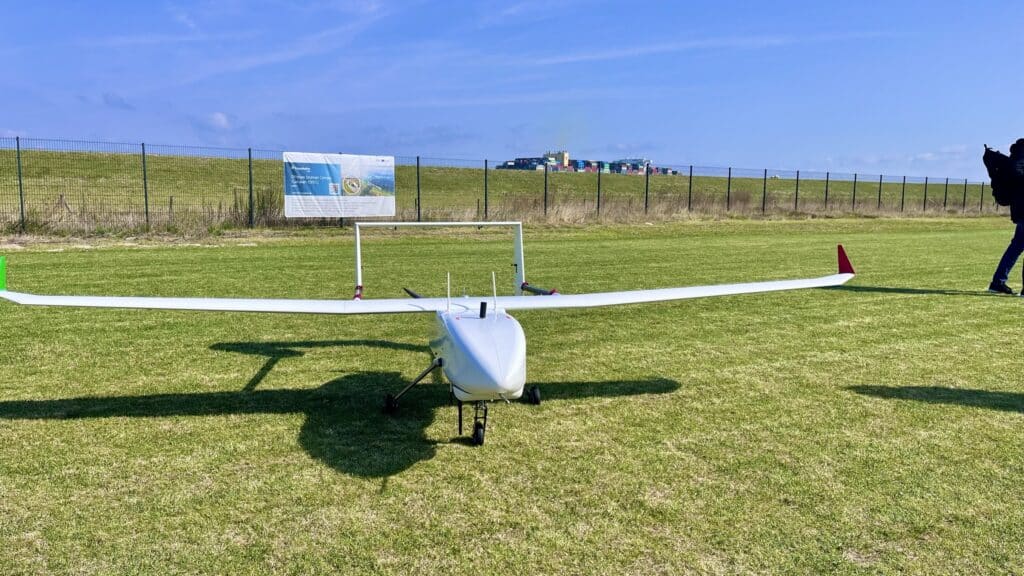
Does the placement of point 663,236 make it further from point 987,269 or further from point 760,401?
point 760,401

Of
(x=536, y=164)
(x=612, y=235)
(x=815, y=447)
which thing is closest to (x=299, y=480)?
(x=815, y=447)

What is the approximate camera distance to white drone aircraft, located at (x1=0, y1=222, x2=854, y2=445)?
502 centimetres

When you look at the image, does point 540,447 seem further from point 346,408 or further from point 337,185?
point 337,185

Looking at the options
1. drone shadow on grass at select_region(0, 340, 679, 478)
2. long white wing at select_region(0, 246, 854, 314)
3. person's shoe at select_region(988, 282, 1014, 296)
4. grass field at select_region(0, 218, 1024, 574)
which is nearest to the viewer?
grass field at select_region(0, 218, 1024, 574)

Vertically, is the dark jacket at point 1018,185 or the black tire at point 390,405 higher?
the dark jacket at point 1018,185

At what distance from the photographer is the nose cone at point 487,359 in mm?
4922

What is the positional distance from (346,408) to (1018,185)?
1448cm

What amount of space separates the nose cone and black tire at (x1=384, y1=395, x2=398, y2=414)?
4.03 ft

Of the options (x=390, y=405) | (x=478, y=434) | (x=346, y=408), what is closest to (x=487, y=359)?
(x=478, y=434)

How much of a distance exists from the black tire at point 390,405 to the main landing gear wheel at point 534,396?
1.46m

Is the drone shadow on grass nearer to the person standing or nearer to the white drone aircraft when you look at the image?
the white drone aircraft

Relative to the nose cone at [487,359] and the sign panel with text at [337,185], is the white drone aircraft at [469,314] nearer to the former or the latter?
the nose cone at [487,359]

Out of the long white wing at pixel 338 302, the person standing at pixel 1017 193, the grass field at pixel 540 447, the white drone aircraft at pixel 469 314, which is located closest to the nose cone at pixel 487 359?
the white drone aircraft at pixel 469 314

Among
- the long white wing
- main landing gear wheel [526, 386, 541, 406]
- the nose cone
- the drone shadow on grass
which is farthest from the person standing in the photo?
the nose cone
